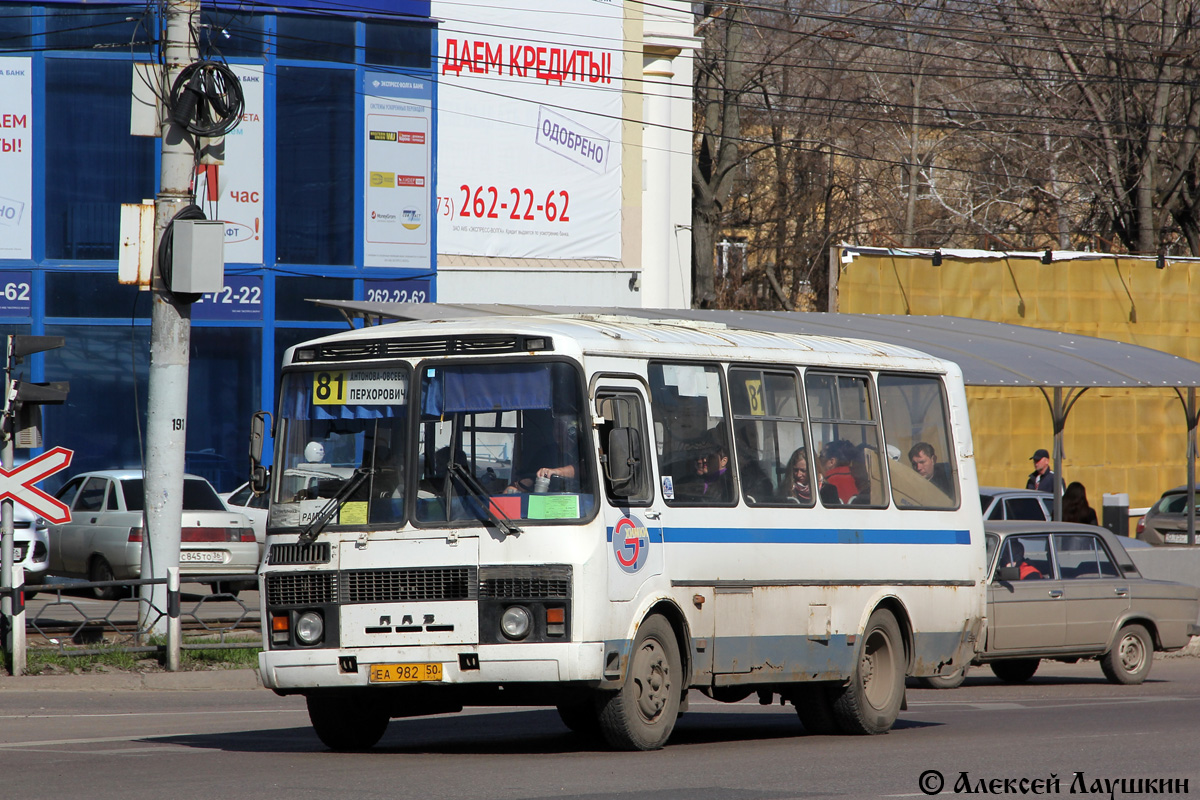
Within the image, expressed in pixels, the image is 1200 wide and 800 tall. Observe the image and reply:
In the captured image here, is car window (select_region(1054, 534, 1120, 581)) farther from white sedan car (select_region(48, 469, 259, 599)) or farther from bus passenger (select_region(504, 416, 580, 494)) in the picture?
white sedan car (select_region(48, 469, 259, 599))

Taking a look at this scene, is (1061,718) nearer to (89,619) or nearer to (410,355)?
(410,355)

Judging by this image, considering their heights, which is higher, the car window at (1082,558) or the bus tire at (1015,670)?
the car window at (1082,558)

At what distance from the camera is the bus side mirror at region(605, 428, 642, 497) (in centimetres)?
960

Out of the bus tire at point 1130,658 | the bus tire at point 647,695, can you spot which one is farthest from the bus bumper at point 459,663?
the bus tire at point 1130,658

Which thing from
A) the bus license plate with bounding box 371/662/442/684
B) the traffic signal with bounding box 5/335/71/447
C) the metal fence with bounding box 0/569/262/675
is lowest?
the metal fence with bounding box 0/569/262/675

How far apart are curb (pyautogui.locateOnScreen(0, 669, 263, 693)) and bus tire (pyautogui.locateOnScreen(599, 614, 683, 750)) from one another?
5866 millimetres

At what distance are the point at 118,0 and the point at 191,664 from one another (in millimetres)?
14980

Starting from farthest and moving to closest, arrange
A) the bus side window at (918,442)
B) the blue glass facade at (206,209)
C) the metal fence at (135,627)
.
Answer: the blue glass facade at (206,209), the metal fence at (135,627), the bus side window at (918,442)

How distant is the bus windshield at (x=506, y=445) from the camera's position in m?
9.70

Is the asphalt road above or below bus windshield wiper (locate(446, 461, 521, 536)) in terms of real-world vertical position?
below

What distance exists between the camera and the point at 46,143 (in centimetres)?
2738

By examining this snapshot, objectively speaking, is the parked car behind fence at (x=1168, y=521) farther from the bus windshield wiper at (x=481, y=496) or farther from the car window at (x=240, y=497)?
the bus windshield wiper at (x=481, y=496)

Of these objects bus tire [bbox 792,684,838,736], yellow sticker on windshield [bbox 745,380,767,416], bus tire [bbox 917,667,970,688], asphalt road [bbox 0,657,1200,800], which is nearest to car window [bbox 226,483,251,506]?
asphalt road [bbox 0,657,1200,800]

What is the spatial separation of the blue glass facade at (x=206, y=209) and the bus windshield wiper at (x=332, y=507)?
1789 cm
